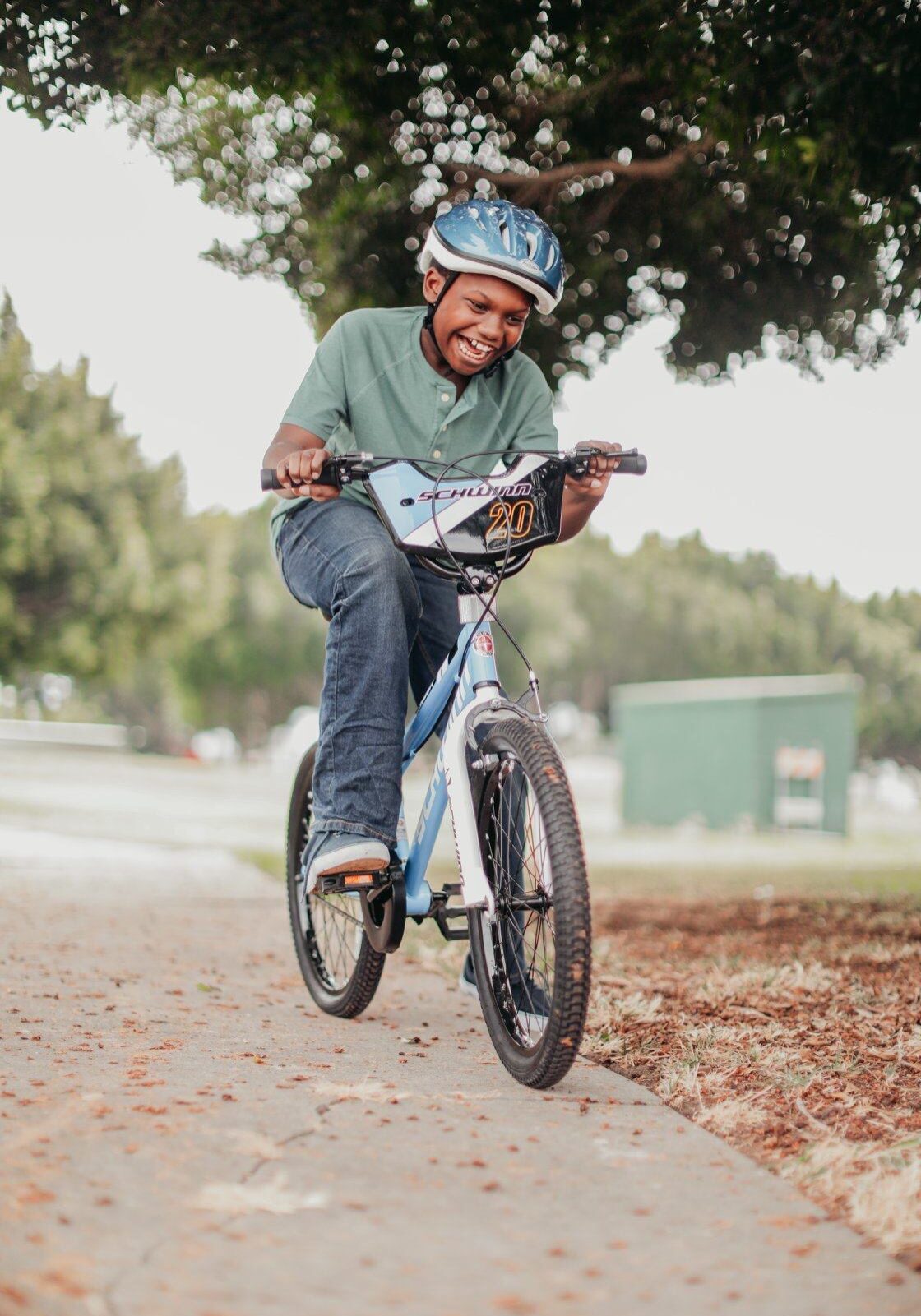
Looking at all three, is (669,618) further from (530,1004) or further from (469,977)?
(530,1004)

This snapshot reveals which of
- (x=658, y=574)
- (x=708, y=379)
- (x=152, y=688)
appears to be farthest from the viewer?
(x=658, y=574)

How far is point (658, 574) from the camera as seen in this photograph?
64.4m

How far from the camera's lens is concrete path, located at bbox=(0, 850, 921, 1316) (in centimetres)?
175

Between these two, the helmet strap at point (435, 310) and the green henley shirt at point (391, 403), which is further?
the green henley shirt at point (391, 403)

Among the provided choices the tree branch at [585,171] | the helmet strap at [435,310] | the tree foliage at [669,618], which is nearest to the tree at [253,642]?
the tree foliage at [669,618]

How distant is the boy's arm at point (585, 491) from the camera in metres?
3.25

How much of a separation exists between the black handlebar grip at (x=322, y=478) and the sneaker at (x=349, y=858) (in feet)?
2.69

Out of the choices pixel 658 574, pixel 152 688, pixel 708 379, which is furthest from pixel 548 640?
pixel 708 379

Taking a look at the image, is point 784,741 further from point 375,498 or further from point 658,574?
point 658,574

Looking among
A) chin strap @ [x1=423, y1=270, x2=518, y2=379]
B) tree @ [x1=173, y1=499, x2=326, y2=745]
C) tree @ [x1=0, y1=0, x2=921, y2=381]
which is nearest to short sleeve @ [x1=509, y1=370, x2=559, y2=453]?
chin strap @ [x1=423, y1=270, x2=518, y2=379]

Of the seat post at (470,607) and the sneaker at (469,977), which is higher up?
the seat post at (470,607)

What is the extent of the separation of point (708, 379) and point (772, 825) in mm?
22562

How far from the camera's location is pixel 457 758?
3096 mm

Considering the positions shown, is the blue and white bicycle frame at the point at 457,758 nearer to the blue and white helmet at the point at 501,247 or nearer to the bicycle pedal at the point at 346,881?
the bicycle pedal at the point at 346,881
